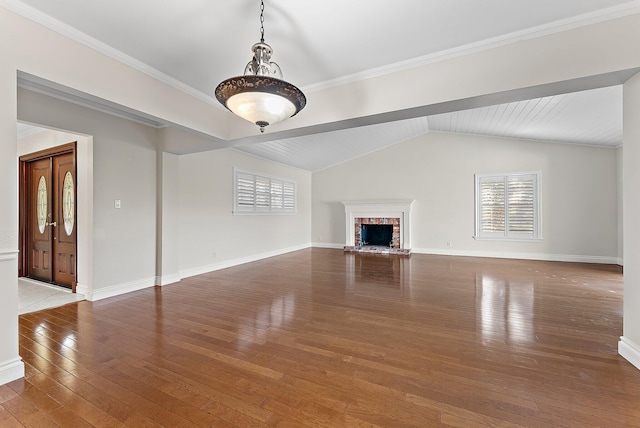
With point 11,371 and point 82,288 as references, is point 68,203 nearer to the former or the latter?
point 82,288

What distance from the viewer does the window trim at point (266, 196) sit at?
251 inches

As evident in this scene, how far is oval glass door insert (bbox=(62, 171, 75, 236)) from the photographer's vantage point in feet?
13.9

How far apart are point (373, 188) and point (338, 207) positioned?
1334mm

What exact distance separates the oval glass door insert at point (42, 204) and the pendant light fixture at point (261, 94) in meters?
4.83

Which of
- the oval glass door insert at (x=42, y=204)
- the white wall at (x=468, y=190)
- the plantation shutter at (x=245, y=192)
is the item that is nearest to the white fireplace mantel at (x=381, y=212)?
the white wall at (x=468, y=190)

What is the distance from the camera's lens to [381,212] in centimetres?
843

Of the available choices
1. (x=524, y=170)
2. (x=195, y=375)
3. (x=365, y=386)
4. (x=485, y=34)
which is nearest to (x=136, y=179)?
(x=195, y=375)

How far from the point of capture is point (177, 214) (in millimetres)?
4906

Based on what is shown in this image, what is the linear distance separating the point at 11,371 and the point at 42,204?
156 inches

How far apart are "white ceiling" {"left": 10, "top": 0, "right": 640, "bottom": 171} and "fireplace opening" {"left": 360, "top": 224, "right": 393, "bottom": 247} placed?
590cm

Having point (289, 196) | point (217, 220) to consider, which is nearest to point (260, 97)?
point (217, 220)

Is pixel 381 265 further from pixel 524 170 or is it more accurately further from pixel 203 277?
pixel 524 170

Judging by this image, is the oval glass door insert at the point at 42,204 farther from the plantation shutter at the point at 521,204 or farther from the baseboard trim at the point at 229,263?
the plantation shutter at the point at 521,204

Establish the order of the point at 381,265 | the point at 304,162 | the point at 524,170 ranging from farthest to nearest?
the point at 304,162 → the point at 524,170 → the point at 381,265
